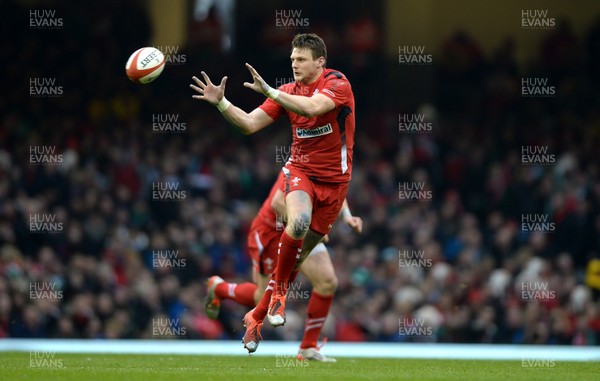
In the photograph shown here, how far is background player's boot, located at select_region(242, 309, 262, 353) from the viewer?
31.1ft

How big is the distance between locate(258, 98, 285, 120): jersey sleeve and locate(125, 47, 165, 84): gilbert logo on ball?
1.06 m

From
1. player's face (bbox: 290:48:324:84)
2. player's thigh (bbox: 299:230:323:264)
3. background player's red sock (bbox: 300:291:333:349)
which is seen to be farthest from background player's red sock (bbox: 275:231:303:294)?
player's face (bbox: 290:48:324:84)

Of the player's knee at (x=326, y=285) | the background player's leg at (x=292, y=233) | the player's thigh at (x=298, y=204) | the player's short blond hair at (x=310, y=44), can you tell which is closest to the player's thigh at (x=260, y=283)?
the player's knee at (x=326, y=285)

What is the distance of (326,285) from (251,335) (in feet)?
5.24

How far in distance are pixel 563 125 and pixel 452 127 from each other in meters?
2.09

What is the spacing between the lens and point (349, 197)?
19469 millimetres

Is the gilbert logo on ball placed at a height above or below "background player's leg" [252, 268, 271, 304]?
above

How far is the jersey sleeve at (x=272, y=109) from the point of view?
396 inches

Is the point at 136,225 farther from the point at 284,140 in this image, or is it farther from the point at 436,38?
the point at 436,38

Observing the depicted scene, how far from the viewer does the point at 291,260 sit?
9797mm

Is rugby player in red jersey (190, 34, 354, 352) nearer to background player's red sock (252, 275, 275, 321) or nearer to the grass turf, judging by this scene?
background player's red sock (252, 275, 275, 321)

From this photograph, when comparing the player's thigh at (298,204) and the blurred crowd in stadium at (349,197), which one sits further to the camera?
the blurred crowd in stadium at (349,197)

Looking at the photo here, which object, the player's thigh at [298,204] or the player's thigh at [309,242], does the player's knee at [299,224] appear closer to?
the player's thigh at [298,204]

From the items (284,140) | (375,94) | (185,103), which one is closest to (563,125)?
(375,94)
